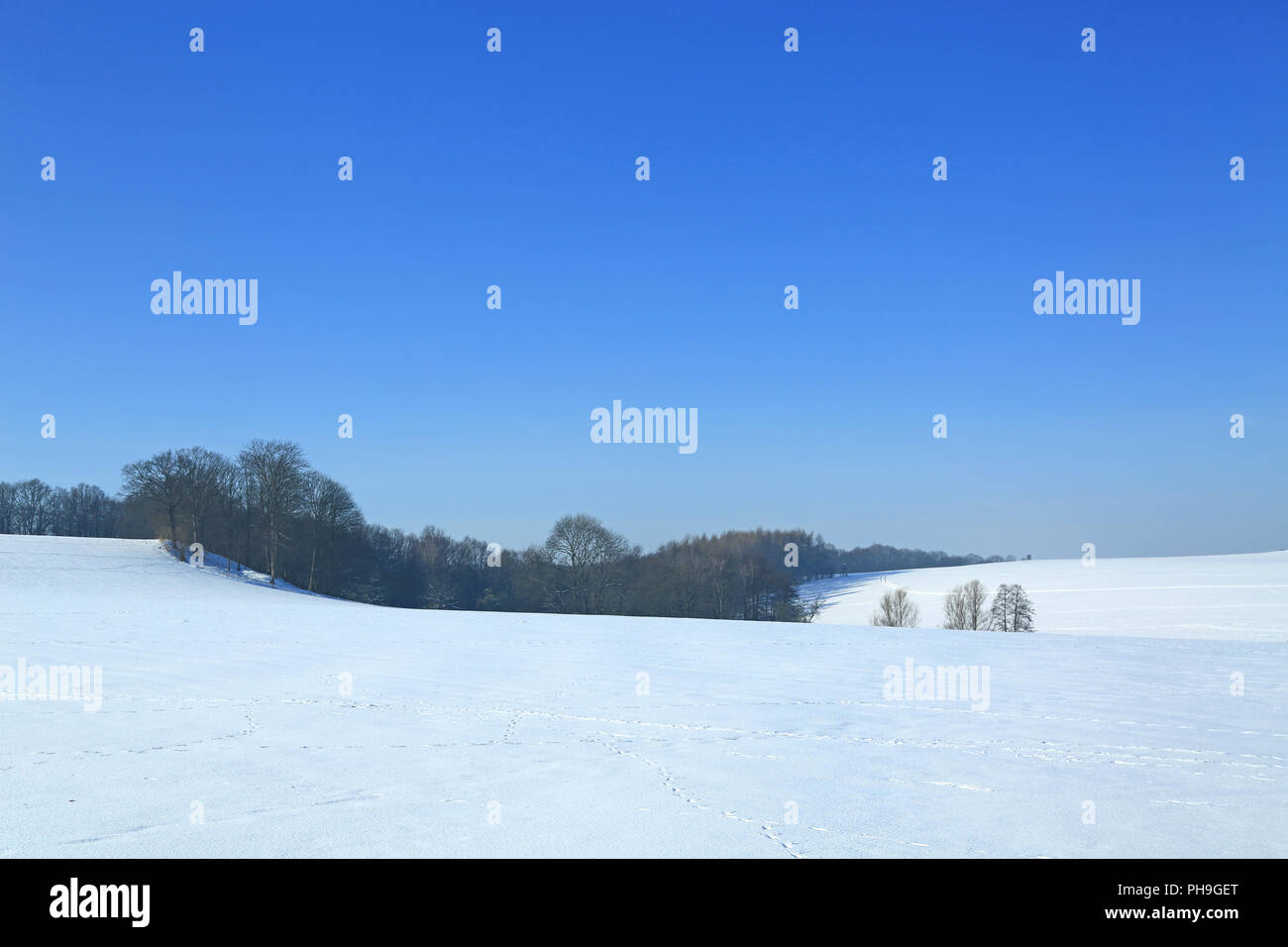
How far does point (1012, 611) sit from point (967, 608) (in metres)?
6.69

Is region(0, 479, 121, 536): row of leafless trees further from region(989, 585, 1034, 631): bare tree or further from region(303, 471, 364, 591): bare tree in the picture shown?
region(989, 585, 1034, 631): bare tree

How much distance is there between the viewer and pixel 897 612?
181ft

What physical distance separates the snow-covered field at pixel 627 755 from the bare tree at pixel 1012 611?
114ft

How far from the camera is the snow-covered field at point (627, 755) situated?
4.32 m

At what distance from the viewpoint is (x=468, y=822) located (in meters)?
4.47

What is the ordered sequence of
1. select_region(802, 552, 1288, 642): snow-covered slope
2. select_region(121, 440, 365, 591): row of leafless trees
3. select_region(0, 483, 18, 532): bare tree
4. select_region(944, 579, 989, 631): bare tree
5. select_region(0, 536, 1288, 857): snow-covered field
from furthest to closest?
select_region(0, 483, 18, 532): bare tree, select_region(944, 579, 989, 631): bare tree, select_region(121, 440, 365, 591): row of leafless trees, select_region(802, 552, 1288, 642): snow-covered slope, select_region(0, 536, 1288, 857): snow-covered field

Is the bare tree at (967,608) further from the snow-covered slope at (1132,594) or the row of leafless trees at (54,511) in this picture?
the row of leafless trees at (54,511)

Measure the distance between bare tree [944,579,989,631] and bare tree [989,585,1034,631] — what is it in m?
2.30

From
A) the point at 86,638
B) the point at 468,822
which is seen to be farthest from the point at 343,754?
the point at 86,638

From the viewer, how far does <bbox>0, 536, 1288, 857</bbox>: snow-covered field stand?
14.2 feet

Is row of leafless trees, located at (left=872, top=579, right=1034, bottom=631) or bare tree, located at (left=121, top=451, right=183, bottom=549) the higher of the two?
bare tree, located at (left=121, top=451, right=183, bottom=549)

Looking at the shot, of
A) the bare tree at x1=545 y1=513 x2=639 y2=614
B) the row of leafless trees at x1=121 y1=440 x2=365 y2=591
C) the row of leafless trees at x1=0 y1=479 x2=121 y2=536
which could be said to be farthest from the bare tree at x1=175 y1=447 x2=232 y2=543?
the row of leafless trees at x1=0 y1=479 x2=121 y2=536
